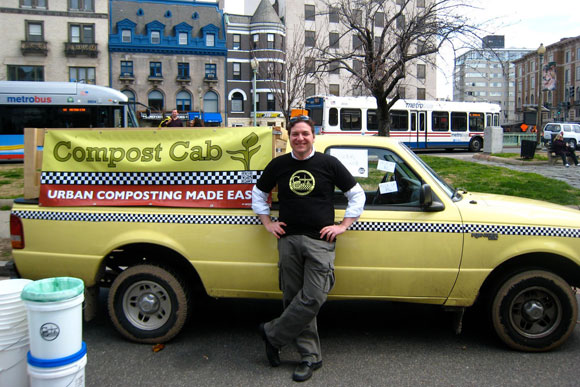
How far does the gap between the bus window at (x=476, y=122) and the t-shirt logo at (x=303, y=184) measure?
30073 millimetres

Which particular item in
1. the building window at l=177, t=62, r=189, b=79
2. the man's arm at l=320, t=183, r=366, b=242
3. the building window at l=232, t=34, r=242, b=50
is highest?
the building window at l=232, t=34, r=242, b=50

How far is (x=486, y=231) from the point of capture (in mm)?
4035

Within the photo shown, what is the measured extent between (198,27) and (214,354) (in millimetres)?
56120

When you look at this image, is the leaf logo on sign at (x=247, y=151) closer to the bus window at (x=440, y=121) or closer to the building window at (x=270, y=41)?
the bus window at (x=440, y=121)

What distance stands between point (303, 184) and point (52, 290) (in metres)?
1.85

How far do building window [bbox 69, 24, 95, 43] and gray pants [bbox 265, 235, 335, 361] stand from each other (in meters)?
53.0

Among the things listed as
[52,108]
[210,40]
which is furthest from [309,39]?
[52,108]

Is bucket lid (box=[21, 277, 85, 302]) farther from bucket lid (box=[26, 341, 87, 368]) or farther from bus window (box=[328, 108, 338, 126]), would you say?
bus window (box=[328, 108, 338, 126])

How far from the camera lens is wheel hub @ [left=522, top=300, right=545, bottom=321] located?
161 inches

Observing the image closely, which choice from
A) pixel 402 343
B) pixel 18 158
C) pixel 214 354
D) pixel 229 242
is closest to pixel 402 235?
pixel 402 343

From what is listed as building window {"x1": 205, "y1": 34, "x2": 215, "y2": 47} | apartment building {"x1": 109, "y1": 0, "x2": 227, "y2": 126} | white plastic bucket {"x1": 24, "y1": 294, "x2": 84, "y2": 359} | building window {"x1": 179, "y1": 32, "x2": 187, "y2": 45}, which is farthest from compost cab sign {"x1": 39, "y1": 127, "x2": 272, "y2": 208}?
building window {"x1": 205, "y1": 34, "x2": 215, "y2": 47}

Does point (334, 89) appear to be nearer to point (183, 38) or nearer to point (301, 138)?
point (183, 38)

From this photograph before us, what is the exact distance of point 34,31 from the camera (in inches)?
1922

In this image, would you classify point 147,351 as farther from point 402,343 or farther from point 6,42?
point 6,42
